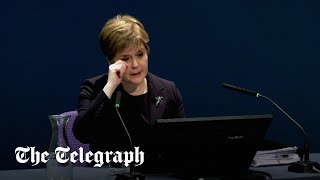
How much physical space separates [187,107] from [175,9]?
610 millimetres

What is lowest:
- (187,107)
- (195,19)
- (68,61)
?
(187,107)

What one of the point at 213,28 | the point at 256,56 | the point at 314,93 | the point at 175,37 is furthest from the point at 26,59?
the point at 314,93

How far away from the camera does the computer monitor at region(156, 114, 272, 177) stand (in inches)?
77.7

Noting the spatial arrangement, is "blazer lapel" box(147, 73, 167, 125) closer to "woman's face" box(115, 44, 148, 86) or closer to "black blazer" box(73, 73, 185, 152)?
"black blazer" box(73, 73, 185, 152)

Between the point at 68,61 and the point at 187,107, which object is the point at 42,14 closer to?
the point at 68,61

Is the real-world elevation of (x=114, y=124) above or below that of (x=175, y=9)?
below

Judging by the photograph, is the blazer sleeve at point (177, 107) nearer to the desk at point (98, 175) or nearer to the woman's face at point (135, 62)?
the woman's face at point (135, 62)

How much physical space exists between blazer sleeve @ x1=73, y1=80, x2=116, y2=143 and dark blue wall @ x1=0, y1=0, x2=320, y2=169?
0.77 m

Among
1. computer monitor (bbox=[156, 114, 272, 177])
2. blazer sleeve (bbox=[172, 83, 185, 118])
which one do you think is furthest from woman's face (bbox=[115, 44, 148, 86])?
computer monitor (bbox=[156, 114, 272, 177])

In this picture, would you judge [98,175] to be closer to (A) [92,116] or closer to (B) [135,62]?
(A) [92,116]

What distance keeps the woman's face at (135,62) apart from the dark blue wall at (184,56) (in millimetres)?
835

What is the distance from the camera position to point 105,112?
102 inches

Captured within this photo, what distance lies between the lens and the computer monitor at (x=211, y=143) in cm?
197

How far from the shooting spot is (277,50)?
3959 mm
